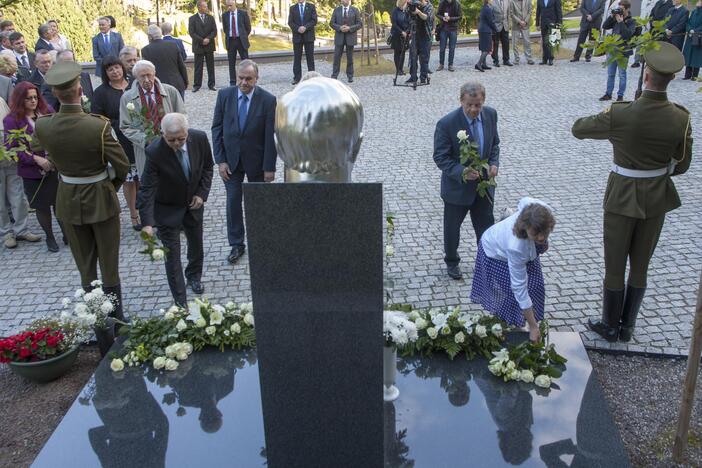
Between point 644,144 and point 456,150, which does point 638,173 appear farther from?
point 456,150

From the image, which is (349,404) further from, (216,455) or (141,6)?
(141,6)

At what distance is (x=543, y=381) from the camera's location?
4570 mm

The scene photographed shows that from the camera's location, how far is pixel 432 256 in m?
7.15

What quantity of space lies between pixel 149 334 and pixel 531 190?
569cm

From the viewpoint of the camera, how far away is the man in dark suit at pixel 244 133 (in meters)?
6.81

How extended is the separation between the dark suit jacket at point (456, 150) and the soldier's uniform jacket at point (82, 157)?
9.46ft

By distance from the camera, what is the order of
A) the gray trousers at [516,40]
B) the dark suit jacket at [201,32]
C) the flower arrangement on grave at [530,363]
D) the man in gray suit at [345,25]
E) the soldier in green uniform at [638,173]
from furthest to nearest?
the gray trousers at [516,40], the man in gray suit at [345,25], the dark suit jacket at [201,32], the soldier in green uniform at [638,173], the flower arrangement on grave at [530,363]

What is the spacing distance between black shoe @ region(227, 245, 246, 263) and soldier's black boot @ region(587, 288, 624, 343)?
148 inches

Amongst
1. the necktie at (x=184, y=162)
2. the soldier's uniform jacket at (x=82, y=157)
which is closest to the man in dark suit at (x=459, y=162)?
the necktie at (x=184, y=162)

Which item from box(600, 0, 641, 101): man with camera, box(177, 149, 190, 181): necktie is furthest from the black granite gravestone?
box(600, 0, 641, 101): man with camera

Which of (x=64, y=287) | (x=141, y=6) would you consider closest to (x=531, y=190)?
(x=64, y=287)

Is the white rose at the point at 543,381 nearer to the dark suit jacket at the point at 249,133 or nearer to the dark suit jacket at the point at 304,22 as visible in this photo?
the dark suit jacket at the point at 249,133

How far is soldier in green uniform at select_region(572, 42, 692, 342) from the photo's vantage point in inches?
193

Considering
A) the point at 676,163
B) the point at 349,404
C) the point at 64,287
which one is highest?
the point at 676,163
